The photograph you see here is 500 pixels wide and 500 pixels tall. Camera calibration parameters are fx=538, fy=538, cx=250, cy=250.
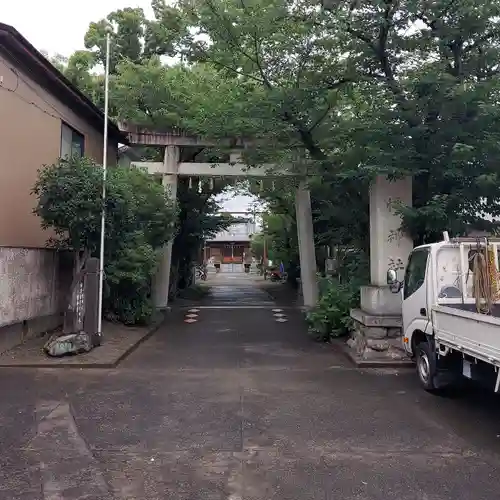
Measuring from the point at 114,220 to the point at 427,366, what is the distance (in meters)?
6.38

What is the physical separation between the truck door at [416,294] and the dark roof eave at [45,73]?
25.0 feet

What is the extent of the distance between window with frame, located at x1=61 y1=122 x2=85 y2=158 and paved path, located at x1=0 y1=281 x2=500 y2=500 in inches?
239

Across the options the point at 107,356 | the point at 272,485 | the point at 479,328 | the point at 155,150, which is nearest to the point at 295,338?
the point at 107,356

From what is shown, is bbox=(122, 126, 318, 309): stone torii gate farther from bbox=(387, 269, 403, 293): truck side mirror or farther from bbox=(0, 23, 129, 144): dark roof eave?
bbox=(387, 269, 403, 293): truck side mirror

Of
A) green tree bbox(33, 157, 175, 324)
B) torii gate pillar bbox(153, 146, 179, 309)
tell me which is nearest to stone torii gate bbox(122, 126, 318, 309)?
torii gate pillar bbox(153, 146, 179, 309)

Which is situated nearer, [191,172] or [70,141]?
[70,141]

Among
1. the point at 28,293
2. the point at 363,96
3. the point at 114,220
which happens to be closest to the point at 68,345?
the point at 28,293

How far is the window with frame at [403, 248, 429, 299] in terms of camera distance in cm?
761

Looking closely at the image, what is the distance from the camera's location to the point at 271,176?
1534 cm

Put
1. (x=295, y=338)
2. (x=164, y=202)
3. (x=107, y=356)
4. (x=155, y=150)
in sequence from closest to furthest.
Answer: (x=107, y=356)
(x=295, y=338)
(x=164, y=202)
(x=155, y=150)

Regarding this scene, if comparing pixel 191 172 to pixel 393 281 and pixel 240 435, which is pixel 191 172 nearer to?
pixel 393 281

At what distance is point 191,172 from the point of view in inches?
659

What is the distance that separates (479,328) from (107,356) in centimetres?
634

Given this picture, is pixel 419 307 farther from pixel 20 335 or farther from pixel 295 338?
pixel 20 335
